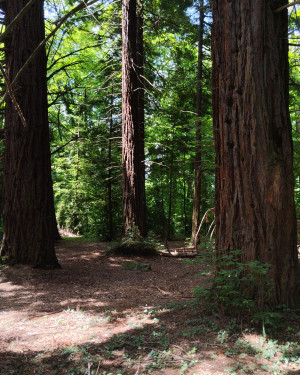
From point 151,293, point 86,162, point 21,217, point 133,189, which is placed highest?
point 86,162

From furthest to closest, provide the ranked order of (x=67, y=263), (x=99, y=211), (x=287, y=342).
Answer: (x=99, y=211), (x=67, y=263), (x=287, y=342)

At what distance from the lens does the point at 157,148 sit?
13484mm

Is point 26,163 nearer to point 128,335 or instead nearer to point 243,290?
point 128,335

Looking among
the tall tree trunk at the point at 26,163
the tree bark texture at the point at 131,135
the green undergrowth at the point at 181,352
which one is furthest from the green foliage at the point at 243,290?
the tree bark texture at the point at 131,135

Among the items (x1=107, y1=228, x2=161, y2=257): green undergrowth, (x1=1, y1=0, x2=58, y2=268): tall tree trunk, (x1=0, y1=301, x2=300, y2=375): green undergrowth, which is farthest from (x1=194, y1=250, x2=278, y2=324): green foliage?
(x1=107, y1=228, x2=161, y2=257): green undergrowth

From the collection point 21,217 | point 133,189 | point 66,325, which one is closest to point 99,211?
point 133,189

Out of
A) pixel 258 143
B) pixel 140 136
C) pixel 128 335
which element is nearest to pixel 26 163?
pixel 140 136

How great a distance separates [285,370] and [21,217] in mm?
5536

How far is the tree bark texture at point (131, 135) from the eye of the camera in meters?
9.49

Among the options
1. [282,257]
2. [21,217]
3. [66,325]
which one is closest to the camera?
[282,257]

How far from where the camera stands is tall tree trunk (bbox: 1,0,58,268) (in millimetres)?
6637

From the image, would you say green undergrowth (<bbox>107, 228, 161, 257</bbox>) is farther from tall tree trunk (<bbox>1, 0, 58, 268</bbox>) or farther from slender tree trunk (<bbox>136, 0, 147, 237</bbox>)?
A: tall tree trunk (<bbox>1, 0, 58, 268</bbox>)

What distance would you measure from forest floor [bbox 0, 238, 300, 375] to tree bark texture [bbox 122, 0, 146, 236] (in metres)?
3.88

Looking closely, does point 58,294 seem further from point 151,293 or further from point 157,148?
point 157,148
